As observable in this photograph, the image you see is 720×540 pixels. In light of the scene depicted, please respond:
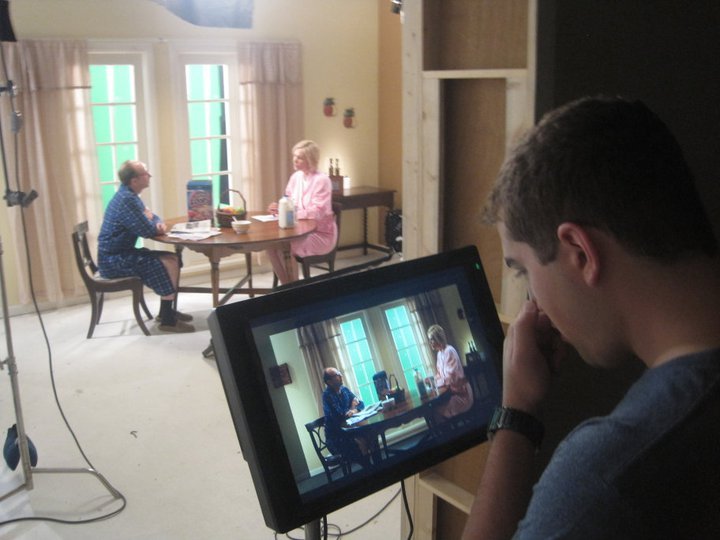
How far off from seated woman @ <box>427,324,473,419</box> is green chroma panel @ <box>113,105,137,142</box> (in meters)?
5.39

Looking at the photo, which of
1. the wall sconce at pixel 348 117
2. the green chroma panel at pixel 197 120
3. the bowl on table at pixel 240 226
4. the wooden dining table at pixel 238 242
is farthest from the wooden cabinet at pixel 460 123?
the wall sconce at pixel 348 117

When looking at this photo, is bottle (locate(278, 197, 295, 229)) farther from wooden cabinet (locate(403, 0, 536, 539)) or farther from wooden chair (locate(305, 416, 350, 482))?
wooden chair (locate(305, 416, 350, 482))

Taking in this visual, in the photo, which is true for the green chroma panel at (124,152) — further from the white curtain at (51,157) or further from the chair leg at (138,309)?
the chair leg at (138,309)

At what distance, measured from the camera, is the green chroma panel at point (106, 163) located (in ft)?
20.0

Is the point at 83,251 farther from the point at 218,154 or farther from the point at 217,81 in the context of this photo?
the point at 217,81

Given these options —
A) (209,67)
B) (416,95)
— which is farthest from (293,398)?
(209,67)

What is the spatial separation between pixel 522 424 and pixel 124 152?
5635mm

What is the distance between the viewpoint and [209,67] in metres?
6.55

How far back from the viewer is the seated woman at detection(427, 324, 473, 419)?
136cm

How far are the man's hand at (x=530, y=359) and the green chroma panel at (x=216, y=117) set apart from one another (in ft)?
18.9

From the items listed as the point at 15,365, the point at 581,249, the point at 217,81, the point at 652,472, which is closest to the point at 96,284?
the point at 15,365

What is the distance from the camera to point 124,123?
Result: 6188 mm

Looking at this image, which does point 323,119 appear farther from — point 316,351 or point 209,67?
point 316,351

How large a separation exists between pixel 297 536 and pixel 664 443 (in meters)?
2.24
